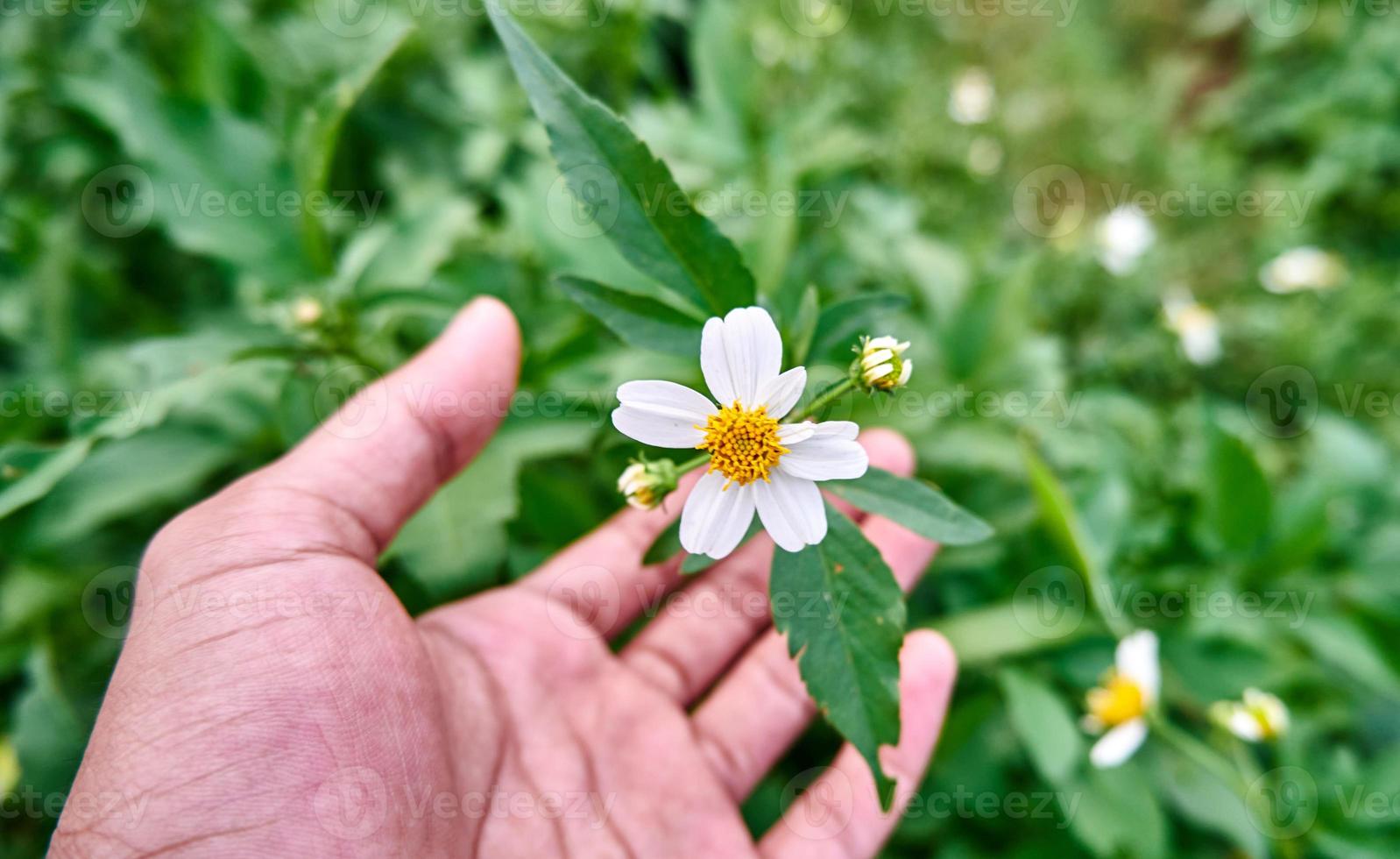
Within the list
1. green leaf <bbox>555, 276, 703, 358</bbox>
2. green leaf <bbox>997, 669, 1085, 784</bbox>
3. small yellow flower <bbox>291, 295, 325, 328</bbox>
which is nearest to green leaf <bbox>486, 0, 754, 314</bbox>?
green leaf <bbox>555, 276, 703, 358</bbox>

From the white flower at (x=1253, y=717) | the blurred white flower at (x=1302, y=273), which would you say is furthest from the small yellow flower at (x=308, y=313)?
the blurred white flower at (x=1302, y=273)

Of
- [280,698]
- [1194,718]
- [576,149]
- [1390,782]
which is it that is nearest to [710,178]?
[576,149]

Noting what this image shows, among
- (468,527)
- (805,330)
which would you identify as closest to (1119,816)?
(805,330)

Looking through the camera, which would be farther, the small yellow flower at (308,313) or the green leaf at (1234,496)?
the green leaf at (1234,496)

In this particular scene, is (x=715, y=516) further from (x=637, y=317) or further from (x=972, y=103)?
(x=972, y=103)

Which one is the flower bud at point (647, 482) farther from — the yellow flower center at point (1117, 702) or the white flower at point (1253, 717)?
the white flower at point (1253, 717)

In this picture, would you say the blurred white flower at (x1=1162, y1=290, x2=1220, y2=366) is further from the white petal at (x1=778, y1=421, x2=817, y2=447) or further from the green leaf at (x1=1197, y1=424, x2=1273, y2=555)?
the white petal at (x1=778, y1=421, x2=817, y2=447)
